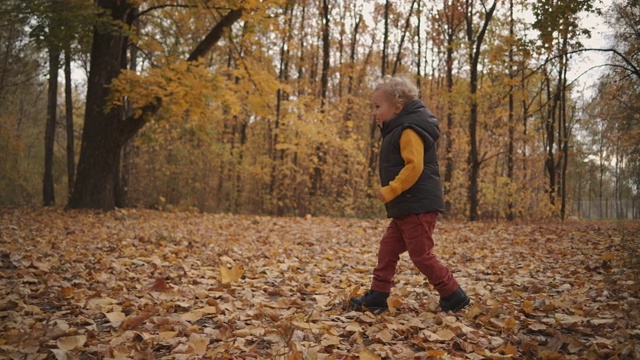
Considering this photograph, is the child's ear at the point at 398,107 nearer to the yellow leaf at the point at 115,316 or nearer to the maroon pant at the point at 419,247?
the maroon pant at the point at 419,247

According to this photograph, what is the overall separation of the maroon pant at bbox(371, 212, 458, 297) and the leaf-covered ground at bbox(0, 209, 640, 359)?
214 millimetres

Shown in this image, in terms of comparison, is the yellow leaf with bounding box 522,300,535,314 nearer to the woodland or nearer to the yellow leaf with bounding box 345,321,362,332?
the woodland

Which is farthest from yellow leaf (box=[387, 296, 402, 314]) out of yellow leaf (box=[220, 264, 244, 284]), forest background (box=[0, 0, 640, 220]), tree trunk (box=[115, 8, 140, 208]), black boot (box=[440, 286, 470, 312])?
tree trunk (box=[115, 8, 140, 208])

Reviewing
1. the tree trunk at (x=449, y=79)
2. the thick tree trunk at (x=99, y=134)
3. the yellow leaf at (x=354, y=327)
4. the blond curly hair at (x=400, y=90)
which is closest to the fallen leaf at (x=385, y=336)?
the yellow leaf at (x=354, y=327)

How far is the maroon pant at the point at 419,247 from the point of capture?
3.28 metres

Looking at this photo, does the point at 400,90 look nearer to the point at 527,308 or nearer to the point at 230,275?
the point at 527,308

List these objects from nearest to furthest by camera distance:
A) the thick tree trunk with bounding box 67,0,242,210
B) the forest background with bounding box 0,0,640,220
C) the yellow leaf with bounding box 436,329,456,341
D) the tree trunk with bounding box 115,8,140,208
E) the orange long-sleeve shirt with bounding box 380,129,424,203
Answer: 1. the yellow leaf with bounding box 436,329,456,341
2. the orange long-sleeve shirt with bounding box 380,129,424,203
3. the forest background with bounding box 0,0,640,220
4. the thick tree trunk with bounding box 67,0,242,210
5. the tree trunk with bounding box 115,8,140,208

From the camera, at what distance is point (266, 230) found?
937 centimetres

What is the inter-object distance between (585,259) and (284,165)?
1442 centimetres

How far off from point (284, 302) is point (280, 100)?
50.6 feet

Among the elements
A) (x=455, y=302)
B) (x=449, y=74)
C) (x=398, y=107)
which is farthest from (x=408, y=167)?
(x=449, y=74)

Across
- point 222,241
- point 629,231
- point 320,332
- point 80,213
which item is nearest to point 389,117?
point 320,332

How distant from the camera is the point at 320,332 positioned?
9.57ft

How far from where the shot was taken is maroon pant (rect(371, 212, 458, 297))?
328 cm
